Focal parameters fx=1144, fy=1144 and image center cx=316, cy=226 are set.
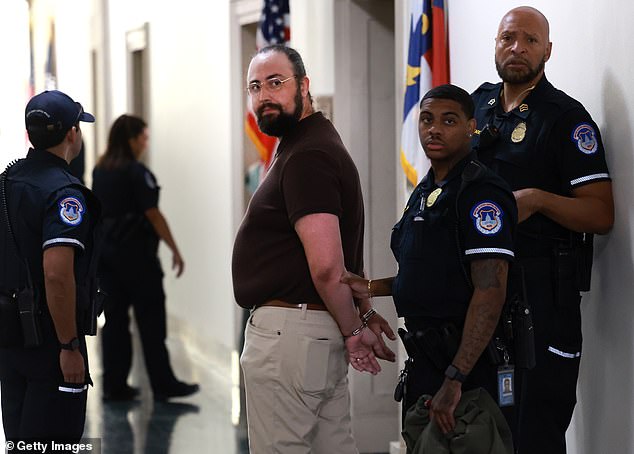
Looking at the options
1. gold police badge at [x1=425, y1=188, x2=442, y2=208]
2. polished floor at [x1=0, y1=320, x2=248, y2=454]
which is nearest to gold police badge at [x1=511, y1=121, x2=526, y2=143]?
gold police badge at [x1=425, y1=188, x2=442, y2=208]

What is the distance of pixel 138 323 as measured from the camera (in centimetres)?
700

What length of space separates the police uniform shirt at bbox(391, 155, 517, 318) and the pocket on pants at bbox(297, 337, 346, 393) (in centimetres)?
38

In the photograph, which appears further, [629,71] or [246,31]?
[246,31]

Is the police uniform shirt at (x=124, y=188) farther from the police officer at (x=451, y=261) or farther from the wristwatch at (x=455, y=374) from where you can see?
the wristwatch at (x=455, y=374)

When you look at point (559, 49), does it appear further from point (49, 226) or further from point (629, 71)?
point (49, 226)

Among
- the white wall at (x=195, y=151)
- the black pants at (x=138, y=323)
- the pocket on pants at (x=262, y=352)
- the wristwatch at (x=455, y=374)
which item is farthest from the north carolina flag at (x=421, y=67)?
the white wall at (x=195, y=151)

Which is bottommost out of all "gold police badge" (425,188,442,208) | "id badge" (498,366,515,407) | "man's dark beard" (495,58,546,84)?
"id badge" (498,366,515,407)

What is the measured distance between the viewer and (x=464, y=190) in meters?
2.93

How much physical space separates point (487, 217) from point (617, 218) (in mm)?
621

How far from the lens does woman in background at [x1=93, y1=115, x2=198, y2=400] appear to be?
6.88 metres

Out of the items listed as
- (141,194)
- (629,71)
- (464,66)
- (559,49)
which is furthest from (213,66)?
(629,71)

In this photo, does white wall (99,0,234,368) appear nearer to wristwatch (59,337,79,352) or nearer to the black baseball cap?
the black baseball cap

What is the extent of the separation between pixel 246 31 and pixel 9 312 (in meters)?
4.00

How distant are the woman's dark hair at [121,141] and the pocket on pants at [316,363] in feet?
12.4
